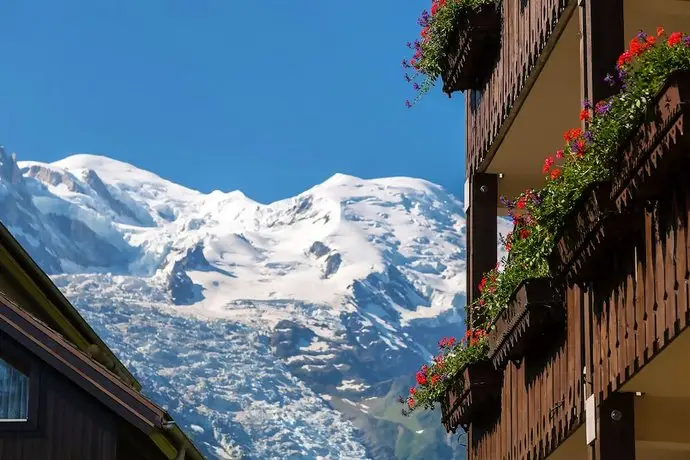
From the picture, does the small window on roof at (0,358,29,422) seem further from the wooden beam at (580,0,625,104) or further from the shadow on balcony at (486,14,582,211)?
the wooden beam at (580,0,625,104)

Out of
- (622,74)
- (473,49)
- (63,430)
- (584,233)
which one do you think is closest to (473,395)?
(473,49)

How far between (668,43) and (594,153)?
56.1 inches

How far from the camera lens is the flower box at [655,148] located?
1009cm

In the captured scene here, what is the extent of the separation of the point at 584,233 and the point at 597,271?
0.39m

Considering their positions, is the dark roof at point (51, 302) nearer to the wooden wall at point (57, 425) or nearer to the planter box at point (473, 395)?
the wooden wall at point (57, 425)

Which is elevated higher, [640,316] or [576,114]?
[576,114]

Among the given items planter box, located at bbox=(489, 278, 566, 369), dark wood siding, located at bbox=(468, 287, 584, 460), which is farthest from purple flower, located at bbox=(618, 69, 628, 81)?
planter box, located at bbox=(489, 278, 566, 369)

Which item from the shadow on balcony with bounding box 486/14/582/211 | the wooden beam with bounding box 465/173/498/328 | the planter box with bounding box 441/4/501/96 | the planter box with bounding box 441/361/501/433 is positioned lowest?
the planter box with bounding box 441/361/501/433

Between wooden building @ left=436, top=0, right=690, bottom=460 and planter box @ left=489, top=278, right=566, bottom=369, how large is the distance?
0.11 ft

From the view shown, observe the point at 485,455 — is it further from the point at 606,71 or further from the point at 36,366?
the point at 606,71

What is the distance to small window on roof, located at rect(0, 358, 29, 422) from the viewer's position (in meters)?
18.1

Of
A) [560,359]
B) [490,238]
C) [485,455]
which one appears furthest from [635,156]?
[490,238]

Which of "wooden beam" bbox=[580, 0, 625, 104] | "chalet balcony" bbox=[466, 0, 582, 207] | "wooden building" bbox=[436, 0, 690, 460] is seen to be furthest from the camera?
"chalet balcony" bbox=[466, 0, 582, 207]

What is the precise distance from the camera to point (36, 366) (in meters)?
18.1
